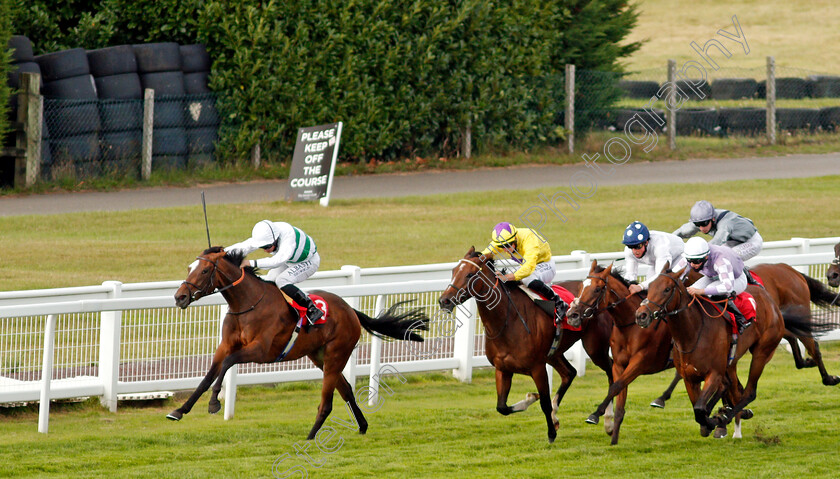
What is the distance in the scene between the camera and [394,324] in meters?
8.09

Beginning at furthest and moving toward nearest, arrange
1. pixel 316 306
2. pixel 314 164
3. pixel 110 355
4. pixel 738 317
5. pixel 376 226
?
pixel 314 164, pixel 376 226, pixel 110 355, pixel 316 306, pixel 738 317

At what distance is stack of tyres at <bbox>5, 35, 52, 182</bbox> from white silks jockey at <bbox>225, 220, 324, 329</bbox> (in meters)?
8.82

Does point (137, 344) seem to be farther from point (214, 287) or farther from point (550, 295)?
point (550, 295)

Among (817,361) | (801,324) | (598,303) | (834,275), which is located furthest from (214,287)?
(834,275)

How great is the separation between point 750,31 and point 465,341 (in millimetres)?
36414

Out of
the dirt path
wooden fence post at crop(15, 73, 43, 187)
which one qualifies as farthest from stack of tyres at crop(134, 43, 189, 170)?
wooden fence post at crop(15, 73, 43, 187)

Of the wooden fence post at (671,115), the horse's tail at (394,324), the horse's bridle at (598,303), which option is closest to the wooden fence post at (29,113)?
the horse's tail at (394,324)

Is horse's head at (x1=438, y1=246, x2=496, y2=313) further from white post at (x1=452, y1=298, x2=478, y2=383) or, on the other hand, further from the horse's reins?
white post at (x1=452, y1=298, x2=478, y2=383)

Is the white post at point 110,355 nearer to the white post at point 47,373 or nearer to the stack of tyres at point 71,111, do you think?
the white post at point 47,373

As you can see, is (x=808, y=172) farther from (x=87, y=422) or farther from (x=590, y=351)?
(x=87, y=422)

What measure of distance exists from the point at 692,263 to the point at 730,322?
0.44 meters

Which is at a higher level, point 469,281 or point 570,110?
point 570,110

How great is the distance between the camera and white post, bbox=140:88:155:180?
16250 millimetres

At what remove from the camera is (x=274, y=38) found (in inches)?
680
